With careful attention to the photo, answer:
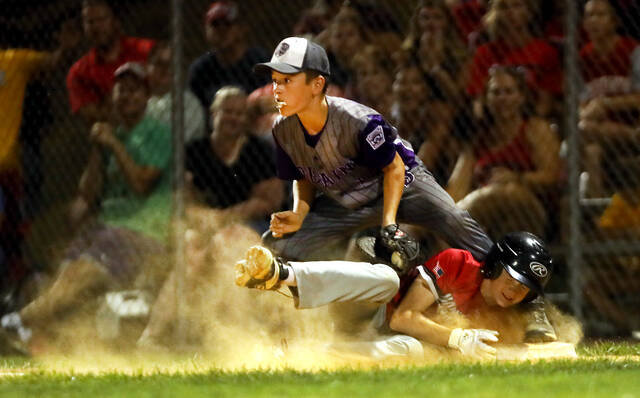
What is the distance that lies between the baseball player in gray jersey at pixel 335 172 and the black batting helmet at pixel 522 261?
0.15 m

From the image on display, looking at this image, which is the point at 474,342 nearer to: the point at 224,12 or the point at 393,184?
the point at 393,184

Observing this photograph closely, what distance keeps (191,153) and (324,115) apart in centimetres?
227

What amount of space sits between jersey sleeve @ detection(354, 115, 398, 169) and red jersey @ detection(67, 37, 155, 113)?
3.04 metres

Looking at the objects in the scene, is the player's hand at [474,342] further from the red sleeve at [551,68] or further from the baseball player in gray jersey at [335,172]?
the red sleeve at [551,68]

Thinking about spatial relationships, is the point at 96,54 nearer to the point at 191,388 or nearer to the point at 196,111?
the point at 196,111

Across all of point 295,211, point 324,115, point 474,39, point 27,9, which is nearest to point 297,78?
point 324,115

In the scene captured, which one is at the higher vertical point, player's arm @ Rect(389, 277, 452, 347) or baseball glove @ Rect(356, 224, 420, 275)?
baseball glove @ Rect(356, 224, 420, 275)

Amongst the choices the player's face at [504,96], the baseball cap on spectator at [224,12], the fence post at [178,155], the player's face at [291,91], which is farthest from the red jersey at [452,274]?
the baseball cap on spectator at [224,12]

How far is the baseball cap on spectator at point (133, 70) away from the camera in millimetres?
7943

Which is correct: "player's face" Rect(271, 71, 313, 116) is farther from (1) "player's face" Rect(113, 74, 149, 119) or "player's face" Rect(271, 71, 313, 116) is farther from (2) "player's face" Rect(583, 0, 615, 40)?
(1) "player's face" Rect(113, 74, 149, 119)

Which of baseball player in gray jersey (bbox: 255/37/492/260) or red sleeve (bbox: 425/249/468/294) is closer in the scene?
baseball player in gray jersey (bbox: 255/37/492/260)

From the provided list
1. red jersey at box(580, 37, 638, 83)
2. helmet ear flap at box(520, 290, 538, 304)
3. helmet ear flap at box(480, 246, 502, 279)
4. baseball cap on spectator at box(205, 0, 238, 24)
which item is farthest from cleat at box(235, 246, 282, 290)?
baseball cap on spectator at box(205, 0, 238, 24)

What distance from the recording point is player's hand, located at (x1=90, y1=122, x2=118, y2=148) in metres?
7.96

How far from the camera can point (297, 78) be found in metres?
5.58
